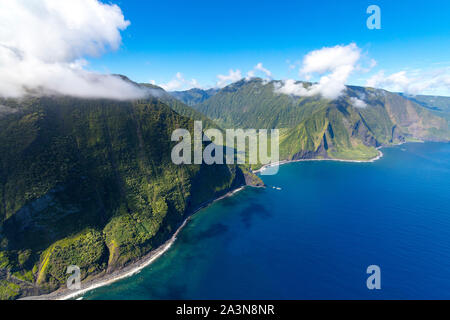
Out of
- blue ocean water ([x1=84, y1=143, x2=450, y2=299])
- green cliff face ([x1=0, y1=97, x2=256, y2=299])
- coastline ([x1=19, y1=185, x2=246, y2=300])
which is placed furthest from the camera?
green cliff face ([x1=0, y1=97, x2=256, y2=299])

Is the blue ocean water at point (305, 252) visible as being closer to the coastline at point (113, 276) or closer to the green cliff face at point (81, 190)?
the coastline at point (113, 276)

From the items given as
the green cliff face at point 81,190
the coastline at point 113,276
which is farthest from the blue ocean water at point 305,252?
the green cliff face at point 81,190

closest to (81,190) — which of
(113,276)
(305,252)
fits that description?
(113,276)

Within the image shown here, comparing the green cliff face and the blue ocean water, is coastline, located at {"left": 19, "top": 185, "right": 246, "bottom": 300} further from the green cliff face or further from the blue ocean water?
the blue ocean water

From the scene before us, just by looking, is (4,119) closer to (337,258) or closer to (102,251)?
(102,251)

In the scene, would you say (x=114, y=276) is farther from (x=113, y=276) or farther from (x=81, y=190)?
(x=81, y=190)

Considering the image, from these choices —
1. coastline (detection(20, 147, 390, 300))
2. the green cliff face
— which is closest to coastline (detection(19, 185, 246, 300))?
coastline (detection(20, 147, 390, 300))
